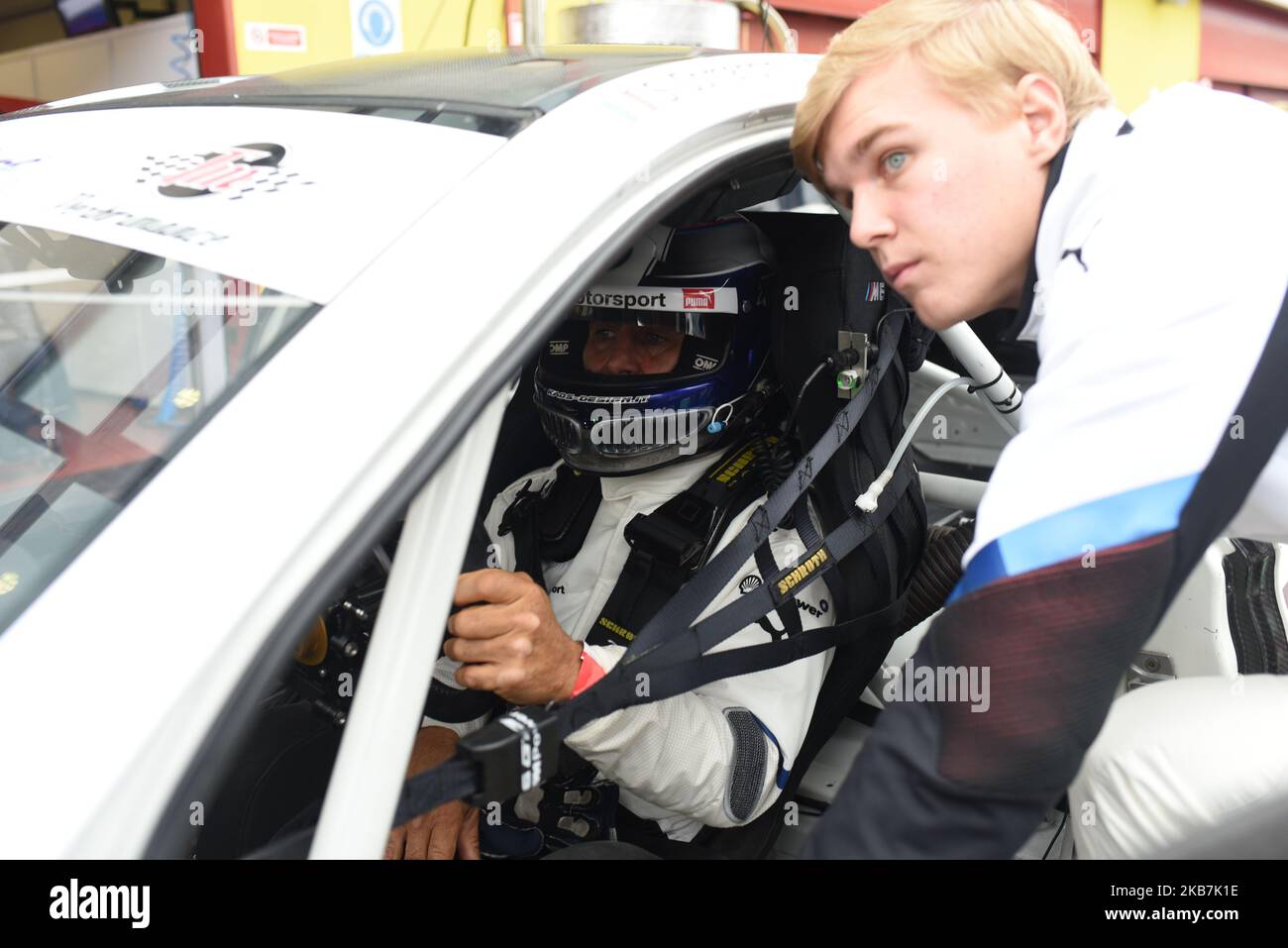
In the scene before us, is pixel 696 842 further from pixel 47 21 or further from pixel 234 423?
pixel 47 21

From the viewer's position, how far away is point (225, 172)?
3.38 ft

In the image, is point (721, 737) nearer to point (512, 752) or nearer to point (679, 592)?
point (679, 592)

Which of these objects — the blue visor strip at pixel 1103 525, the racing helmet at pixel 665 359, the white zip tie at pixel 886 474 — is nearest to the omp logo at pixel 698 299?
the racing helmet at pixel 665 359

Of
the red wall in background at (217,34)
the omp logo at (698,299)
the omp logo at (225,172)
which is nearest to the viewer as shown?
the omp logo at (225,172)

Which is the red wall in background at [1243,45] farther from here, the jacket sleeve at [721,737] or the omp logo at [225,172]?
the omp logo at [225,172]

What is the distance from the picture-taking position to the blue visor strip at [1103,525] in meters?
0.79

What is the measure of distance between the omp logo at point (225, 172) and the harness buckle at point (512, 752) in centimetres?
51

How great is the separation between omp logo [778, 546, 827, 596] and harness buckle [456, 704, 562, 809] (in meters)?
0.50

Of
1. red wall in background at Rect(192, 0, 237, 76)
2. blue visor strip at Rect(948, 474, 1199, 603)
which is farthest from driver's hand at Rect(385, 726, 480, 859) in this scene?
red wall in background at Rect(192, 0, 237, 76)
